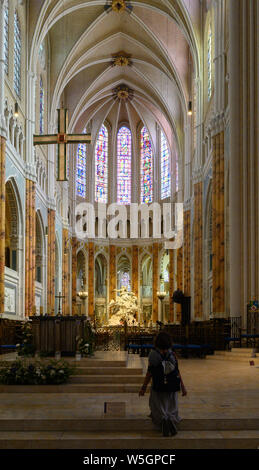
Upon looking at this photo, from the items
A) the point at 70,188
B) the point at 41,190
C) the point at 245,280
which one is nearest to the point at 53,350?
the point at 245,280

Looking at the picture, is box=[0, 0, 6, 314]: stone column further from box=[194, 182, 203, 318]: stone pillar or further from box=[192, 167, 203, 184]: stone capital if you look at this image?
box=[192, 167, 203, 184]: stone capital

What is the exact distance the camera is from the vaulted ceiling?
28953mm

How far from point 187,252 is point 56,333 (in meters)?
22.1

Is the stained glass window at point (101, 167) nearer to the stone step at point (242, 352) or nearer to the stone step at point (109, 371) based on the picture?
the stone step at point (242, 352)

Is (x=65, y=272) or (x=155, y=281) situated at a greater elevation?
(x=65, y=272)

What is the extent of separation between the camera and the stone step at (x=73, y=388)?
29.7ft

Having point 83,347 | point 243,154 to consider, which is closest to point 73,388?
point 83,347

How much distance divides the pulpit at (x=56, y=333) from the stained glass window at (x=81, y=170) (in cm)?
3117

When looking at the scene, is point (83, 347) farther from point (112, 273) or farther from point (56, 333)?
point (112, 273)

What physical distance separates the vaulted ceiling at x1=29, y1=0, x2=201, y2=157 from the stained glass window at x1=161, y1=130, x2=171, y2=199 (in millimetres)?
1392

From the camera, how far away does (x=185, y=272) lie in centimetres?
3316

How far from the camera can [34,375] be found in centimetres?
927

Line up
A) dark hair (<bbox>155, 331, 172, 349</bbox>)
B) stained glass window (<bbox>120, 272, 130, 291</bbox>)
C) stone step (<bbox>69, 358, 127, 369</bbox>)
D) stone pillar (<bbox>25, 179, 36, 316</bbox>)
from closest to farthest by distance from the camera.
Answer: dark hair (<bbox>155, 331, 172, 349</bbox>)
stone step (<bbox>69, 358, 127, 369</bbox>)
stone pillar (<bbox>25, 179, 36, 316</bbox>)
stained glass window (<bbox>120, 272, 130, 291</bbox>)

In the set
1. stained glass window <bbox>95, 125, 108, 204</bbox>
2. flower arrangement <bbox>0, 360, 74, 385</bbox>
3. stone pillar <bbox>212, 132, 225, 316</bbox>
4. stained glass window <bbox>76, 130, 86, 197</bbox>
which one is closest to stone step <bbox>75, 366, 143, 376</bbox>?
flower arrangement <bbox>0, 360, 74, 385</bbox>
